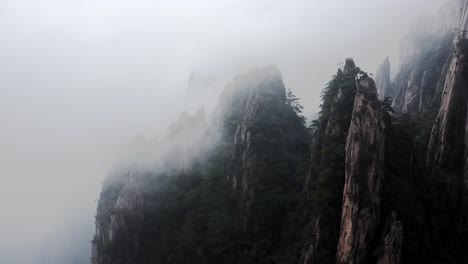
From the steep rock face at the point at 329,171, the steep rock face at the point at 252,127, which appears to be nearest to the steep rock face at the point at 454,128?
the steep rock face at the point at 329,171

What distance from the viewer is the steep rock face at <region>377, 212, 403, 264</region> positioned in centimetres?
3778

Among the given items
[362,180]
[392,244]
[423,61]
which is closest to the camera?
[392,244]

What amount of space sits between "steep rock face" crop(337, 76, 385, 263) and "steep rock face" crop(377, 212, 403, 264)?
5.05 ft

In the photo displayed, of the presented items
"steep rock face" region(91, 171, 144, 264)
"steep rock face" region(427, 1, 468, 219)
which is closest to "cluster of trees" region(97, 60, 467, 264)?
"steep rock face" region(91, 171, 144, 264)

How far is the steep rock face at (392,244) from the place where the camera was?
37781 mm

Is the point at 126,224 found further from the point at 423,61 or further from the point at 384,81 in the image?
the point at 384,81

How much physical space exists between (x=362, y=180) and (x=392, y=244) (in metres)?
5.67

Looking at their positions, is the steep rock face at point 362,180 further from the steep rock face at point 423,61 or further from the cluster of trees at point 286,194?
the steep rock face at point 423,61

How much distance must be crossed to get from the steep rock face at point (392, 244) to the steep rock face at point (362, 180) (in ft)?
5.05

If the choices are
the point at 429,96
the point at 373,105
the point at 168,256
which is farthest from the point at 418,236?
the point at 429,96

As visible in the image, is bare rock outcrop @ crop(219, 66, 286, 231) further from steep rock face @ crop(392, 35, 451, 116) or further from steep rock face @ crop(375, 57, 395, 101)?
steep rock face @ crop(375, 57, 395, 101)

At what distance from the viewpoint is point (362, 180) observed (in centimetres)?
4028

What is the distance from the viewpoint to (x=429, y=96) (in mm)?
76312

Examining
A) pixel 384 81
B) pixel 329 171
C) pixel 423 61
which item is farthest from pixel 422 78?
pixel 329 171
